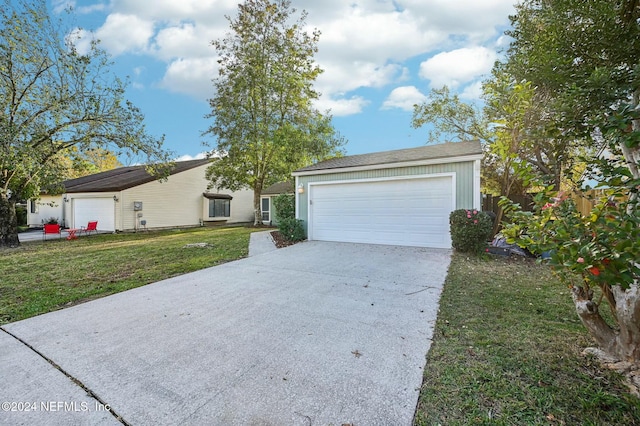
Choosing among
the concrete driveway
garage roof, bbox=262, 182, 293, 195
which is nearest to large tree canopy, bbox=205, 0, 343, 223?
garage roof, bbox=262, 182, 293, 195

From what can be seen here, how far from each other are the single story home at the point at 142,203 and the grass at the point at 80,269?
16.5 feet

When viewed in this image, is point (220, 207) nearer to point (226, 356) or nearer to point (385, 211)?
point (385, 211)

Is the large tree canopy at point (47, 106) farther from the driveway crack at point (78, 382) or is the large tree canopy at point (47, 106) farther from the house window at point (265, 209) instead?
the house window at point (265, 209)

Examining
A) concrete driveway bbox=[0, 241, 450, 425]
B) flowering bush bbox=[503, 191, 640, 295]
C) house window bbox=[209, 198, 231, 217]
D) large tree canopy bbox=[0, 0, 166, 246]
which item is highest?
large tree canopy bbox=[0, 0, 166, 246]

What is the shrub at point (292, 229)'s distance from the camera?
10070 mm

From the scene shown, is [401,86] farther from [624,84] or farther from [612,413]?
[612,413]

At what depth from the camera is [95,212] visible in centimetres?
1558

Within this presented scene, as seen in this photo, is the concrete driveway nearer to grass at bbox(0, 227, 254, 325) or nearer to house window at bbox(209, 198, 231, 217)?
grass at bbox(0, 227, 254, 325)

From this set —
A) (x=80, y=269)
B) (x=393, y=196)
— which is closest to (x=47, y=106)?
(x=80, y=269)

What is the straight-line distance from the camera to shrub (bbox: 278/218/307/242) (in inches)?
396

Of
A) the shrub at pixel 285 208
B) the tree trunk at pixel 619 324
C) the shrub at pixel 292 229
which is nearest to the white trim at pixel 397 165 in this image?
the shrub at pixel 285 208

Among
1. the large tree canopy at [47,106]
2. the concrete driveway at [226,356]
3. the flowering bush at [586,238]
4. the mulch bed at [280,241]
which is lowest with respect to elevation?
the concrete driveway at [226,356]

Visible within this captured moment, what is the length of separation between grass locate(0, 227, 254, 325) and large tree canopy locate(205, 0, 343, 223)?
7.67m

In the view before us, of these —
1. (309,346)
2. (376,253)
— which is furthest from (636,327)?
(376,253)
